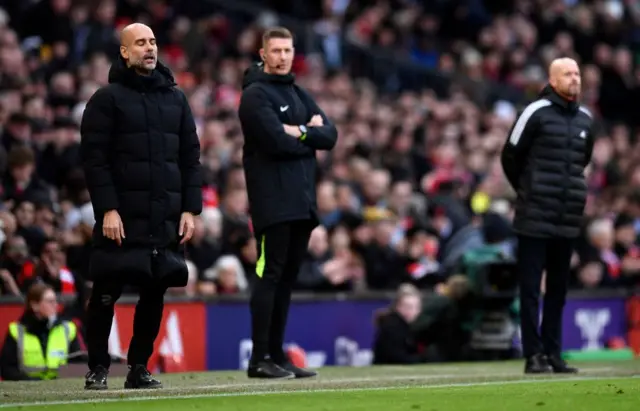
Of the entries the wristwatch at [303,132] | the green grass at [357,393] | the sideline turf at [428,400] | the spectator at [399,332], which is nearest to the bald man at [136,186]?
the green grass at [357,393]

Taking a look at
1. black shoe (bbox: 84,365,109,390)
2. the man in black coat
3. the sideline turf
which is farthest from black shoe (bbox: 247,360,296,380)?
black shoe (bbox: 84,365,109,390)

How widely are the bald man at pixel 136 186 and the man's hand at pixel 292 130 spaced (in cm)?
124

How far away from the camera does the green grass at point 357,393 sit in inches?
386

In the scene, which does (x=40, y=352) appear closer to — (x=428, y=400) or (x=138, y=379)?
(x=138, y=379)

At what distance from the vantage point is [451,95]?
26281 millimetres

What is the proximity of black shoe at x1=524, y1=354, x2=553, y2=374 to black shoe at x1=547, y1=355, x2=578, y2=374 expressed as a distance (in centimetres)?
4

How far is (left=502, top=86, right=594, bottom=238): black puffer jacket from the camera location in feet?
43.5

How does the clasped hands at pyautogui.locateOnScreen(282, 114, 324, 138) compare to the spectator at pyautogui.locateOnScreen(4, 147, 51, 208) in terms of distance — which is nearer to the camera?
the clasped hands at pyautogui.locateOnScreen(282, 114, 324, 138)

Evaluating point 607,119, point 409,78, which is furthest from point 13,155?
point 607,119

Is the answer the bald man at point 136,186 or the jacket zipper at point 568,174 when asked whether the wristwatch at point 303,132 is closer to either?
the bald man at point 136,186

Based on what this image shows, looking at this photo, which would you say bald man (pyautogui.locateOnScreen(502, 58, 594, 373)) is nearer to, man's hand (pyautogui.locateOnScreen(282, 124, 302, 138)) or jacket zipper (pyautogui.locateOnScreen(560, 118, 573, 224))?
jacket zipper (pyautogui.locateOnScreen(560, 118, 573, 224))

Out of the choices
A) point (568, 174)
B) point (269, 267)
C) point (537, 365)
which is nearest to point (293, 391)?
point (269, 267)

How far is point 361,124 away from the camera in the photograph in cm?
2247

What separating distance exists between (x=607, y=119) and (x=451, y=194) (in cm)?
902
